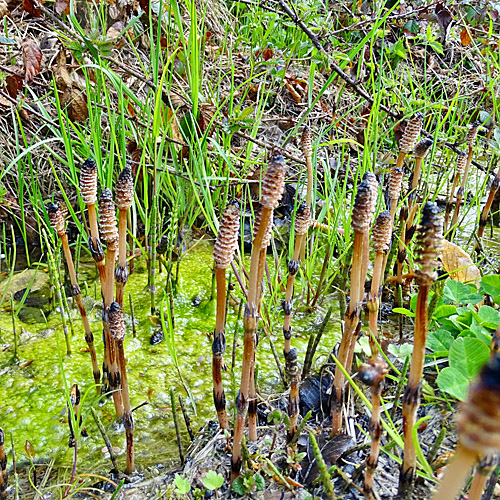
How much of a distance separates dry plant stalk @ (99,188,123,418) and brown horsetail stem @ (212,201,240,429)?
0.24 metres

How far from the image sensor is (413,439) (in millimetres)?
747

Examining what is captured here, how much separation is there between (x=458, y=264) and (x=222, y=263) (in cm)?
113

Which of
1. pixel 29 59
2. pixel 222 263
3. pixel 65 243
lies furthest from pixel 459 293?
pixel 29 59

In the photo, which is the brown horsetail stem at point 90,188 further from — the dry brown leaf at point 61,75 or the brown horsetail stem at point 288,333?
the dry brown leaf at point 61,75

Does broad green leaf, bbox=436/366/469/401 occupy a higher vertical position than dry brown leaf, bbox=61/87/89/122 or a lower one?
lower

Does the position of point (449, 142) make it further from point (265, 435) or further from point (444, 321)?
point (265, 435)

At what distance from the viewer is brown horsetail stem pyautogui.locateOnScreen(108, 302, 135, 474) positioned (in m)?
0.92

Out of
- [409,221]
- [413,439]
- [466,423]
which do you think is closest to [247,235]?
[409,221]

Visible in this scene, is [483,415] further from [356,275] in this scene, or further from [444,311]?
[444,311]

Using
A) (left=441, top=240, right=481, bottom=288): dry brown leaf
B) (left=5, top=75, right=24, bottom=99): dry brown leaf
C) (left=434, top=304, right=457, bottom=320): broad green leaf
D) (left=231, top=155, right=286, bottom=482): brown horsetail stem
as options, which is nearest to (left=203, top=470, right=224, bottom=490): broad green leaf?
(left=231, top=155, right=286, bottom=482): brown horsetail stem

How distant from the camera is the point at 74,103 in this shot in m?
1.70

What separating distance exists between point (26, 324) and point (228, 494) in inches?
40.6

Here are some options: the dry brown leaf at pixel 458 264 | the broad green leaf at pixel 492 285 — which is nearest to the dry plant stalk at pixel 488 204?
the dry brown leaf at pixel 458 264

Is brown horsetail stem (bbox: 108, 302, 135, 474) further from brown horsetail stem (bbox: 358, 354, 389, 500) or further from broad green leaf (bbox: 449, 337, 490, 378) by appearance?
broad green leaf (bbox: 449, 337, 490, 378)
